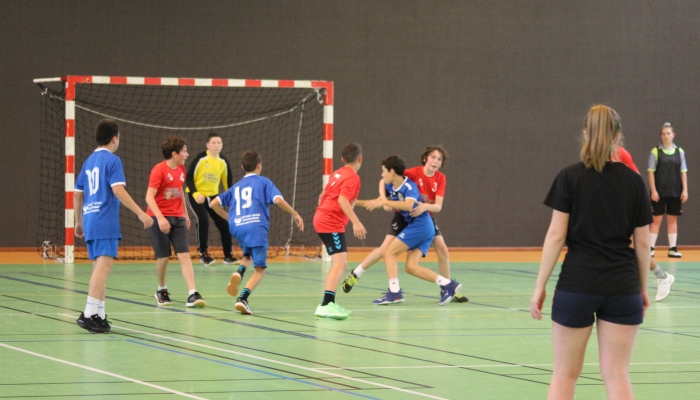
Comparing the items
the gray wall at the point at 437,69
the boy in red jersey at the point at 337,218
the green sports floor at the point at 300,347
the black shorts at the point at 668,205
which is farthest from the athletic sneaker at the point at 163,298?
the black shorts at the point at 668,205

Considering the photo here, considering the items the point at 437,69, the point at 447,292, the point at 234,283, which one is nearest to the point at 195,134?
the point at 437,69

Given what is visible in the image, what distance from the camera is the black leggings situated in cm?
1515

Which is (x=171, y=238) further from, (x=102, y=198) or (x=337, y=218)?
(x=102, y=198)

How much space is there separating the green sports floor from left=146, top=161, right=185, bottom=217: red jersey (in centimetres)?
101

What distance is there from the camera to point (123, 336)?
8.20 m

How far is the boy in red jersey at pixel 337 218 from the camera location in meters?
9.51

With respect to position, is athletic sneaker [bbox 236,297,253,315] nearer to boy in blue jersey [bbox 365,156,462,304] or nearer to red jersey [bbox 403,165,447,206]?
boy in blue jersey [bbox 365,156,462,304]

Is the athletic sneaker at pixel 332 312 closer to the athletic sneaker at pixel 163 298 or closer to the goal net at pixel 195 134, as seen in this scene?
the athletic sneaker at pixel 163 298

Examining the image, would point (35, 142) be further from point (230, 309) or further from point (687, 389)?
point (687, 389)

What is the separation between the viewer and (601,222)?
4711mm

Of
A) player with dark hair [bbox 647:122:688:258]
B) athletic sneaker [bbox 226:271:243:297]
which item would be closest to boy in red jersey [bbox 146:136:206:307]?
athletic sneaker [bbox 226:271:243:297]

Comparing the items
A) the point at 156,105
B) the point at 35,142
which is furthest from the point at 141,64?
the point at 35,142

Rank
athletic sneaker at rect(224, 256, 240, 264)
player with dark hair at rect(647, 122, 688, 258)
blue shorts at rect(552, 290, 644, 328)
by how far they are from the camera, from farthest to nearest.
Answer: player with dark hair at rect(647, 122, 688, 258) < athletic sneaker at rect(224, 256, 240, 264) < blue shorts at rect(552, 290, 644, 328)

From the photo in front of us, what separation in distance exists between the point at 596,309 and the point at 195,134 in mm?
13503
